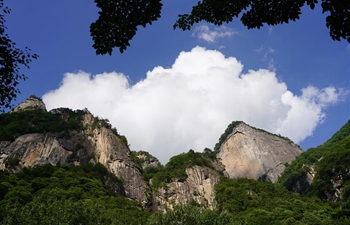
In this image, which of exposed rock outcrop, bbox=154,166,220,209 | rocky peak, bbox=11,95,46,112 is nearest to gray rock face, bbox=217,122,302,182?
exposed rock outcrop, bbox=154,166,220,209

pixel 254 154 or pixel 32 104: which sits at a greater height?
pixel 32 104

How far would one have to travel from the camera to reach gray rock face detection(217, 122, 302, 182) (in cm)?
10319

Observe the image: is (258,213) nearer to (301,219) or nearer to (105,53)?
(301,219)

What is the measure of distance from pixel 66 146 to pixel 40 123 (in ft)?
38.4

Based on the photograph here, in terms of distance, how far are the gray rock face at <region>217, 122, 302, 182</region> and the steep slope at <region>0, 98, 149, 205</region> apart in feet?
136

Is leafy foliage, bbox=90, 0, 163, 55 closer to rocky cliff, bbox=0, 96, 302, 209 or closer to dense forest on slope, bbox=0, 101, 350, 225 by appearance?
dense forest on slope, bbox=0, 101, 350, 225

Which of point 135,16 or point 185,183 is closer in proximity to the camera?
point 135,16

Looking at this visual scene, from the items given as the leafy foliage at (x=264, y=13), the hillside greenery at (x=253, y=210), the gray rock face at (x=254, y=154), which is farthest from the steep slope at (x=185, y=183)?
the leafy foliage at (x=264, y=13)

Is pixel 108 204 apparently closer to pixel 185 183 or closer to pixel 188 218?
pixel 188 218

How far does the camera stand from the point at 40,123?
263 feet

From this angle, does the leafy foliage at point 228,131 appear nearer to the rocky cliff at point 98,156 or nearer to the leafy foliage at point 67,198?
the rocky cliff at point 98,156

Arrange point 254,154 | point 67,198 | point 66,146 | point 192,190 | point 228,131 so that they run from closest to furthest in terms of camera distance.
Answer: point 67,198, point 66,146, point 192,190, point 254,154, point 228,131

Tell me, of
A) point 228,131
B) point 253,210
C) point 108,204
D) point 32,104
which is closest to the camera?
point 108,204

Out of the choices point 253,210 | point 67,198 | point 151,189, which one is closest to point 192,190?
point 151,189
